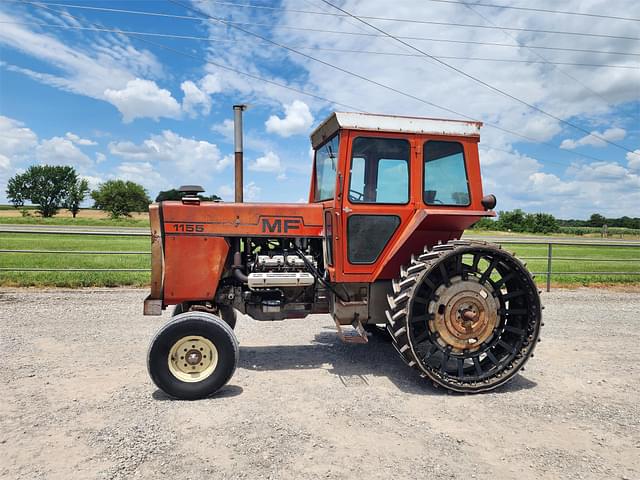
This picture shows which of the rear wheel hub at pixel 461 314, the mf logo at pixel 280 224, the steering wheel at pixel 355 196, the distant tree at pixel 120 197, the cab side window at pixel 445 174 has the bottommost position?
the rear wheel hub at pixel 461 314

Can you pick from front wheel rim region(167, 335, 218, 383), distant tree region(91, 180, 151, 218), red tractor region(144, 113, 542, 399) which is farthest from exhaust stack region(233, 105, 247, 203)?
distant tree region(91, 180, 151, 218)

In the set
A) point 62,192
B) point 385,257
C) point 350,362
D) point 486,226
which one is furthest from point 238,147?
point 62,192

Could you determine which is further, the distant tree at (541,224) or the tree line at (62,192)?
the tree line at (62,192)

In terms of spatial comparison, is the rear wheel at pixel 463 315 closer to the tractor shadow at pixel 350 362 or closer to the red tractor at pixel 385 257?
the red tractor at pixel 385 257

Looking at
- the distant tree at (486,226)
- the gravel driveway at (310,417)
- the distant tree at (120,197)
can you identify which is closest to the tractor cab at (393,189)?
the gravel driveway at (310,417)

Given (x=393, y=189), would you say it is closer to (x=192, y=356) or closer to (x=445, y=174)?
(x=445, y=174)

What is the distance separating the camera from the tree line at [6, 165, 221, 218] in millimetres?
67000

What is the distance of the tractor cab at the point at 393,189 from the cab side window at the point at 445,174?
0.03 ft

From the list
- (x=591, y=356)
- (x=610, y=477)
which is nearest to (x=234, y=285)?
(x=610, y=477)

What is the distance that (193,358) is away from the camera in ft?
13.9

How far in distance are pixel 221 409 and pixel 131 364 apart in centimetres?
176

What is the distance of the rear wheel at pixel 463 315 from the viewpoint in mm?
4340

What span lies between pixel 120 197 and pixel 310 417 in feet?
223

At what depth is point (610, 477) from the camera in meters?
2.95
